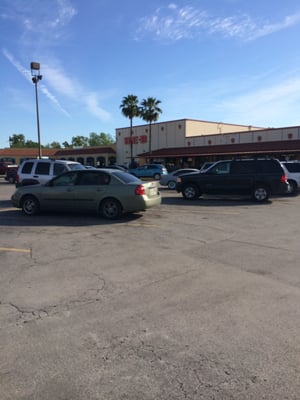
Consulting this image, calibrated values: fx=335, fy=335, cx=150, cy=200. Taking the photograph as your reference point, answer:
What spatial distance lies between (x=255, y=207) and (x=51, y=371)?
1130cm

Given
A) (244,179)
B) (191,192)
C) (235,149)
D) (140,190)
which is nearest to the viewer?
(140,190)

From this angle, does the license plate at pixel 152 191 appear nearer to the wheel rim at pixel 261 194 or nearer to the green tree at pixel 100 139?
the wheel rim at pixel 261 194

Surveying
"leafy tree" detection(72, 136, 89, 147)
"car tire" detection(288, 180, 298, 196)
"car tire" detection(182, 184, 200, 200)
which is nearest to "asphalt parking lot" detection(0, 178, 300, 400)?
"car tire" detection(182, 184, 200, 200)

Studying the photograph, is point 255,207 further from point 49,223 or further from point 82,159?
point 82,159

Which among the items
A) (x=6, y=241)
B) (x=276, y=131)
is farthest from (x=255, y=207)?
(x=276, y=131)

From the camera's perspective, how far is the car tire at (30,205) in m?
11.0

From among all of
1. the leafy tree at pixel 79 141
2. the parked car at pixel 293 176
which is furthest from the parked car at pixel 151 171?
the leafy tree at pixel 79 141

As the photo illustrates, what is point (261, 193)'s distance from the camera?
14602 millimetres

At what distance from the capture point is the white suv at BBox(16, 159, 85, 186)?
1370 centimetres

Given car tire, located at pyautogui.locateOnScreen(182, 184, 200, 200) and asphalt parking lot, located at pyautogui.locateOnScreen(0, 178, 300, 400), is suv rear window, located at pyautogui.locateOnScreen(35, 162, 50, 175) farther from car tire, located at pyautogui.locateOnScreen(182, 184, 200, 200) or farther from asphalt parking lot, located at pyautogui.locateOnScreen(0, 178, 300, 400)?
asphalt parking lot, located at pyautogui.locateOnScreen(0, 178, 300, 400)

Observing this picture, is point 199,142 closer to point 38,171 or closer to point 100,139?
point 38,171

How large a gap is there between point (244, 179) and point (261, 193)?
3.12 ft

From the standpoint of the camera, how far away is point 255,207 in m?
13.0

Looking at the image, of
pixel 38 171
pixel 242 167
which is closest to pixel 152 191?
pixel 38 171
